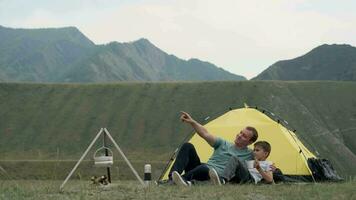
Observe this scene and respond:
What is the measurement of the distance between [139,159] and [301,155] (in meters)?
62.6

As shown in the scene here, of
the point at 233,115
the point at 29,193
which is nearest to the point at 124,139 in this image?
the point at 233,115

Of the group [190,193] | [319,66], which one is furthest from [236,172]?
[319,66]

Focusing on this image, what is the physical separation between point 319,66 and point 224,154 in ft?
521

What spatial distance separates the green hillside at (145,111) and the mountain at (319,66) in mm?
58422

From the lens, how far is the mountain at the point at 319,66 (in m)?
160

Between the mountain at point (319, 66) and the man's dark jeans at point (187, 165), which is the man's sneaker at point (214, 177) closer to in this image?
the man's dark jeans at point (187, 165)

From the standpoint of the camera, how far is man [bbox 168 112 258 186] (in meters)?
11.7

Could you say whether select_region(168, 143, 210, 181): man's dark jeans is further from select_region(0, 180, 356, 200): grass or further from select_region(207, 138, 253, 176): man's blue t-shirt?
select_region(0, 180, 356, 200): grass

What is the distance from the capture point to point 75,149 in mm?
83062

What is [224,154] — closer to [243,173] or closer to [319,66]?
[243,173]

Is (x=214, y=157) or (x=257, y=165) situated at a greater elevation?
(x=214, y=157)

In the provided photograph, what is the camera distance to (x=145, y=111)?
95.0 m

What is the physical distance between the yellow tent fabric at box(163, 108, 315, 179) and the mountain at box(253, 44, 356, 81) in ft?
472

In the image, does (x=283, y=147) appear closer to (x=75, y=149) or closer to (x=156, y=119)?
(x=75, y=149)
